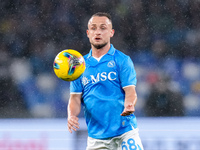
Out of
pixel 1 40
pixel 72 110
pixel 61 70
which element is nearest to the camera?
pixel 61 70

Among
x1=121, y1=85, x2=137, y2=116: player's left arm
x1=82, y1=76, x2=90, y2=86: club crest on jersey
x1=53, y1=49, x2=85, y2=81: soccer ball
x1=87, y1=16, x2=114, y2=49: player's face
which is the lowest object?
x1=121, y1=85, x2=137, y2=116: player's left arm

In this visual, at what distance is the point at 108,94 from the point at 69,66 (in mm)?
434

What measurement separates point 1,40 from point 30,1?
52.9 inches

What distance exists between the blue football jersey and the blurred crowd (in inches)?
178

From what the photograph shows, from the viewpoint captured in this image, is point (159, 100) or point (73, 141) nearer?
point (73, 141)

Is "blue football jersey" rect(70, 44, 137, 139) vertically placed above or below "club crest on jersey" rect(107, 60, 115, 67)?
below

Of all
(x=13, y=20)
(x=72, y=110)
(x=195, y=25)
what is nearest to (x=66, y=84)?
(x=13, y=20)

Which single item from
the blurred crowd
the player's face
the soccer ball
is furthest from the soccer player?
the blurred crowd

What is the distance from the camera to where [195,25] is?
9.53 meters

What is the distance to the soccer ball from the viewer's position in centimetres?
336

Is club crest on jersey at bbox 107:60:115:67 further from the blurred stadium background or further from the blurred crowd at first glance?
the blurred crowd

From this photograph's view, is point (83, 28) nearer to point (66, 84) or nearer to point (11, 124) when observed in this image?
point (66, 84)

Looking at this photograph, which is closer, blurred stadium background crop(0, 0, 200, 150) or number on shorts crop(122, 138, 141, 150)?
number on shorts crop(122, 138, 141, 150)

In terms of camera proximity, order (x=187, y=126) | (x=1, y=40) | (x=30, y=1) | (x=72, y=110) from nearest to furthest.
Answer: (x=72, y=110), (x=187, y=126), (x=1, y=40), (x=30, y=1)
